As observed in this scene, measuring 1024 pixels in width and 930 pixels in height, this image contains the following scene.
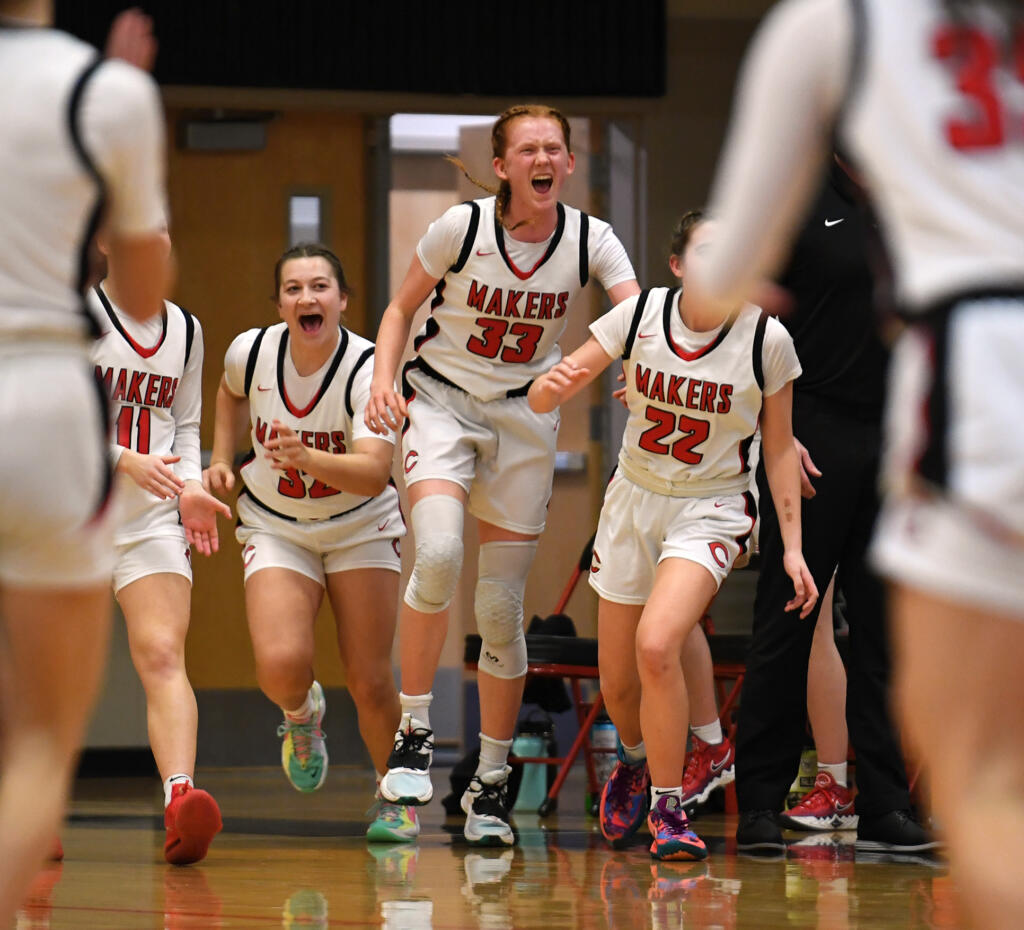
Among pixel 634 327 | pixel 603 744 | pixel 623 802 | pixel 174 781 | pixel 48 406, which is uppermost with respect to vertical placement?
pixel 48 406

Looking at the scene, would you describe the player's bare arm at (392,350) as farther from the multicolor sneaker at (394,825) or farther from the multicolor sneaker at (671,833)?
the multicolor sneaker at (671,833)

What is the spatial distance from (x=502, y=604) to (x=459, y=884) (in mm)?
1147

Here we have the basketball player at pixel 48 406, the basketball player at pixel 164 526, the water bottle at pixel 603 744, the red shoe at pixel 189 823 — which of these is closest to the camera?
the basketball player at pixel 48 406

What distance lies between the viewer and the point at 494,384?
16.4ft

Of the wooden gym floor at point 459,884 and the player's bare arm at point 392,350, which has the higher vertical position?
the player's bare arm at point 392,350

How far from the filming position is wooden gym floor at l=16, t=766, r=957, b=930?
345cm

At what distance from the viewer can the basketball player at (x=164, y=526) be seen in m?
4.38

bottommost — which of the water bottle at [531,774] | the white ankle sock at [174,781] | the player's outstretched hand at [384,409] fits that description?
the water bottle at [531,774]

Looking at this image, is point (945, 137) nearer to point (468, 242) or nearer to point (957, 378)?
point (957, 378)

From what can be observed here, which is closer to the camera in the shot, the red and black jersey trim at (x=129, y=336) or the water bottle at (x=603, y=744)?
the red and black jersey trim at (x=129, y=336)

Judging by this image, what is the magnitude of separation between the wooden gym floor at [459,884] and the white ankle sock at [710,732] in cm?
32

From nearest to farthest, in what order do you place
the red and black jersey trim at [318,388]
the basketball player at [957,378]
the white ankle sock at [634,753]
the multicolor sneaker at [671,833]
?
1. the basketball player at [957,378]
2. the multicolor sneaker at [671,833]
3. the white ankle sock at [634,753]
4. the red and black jersey trim at [318,388]

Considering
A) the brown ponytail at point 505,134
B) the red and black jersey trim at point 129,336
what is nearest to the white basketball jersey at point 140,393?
the red and black jersey trim at point 129,336

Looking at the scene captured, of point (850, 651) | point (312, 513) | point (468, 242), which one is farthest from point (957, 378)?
point (312, 513)
